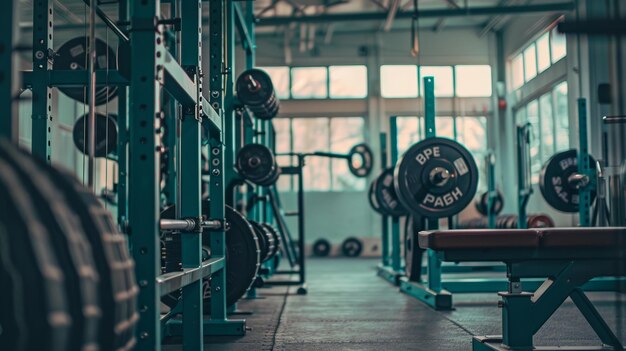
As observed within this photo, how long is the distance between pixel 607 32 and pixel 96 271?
2.54 feet

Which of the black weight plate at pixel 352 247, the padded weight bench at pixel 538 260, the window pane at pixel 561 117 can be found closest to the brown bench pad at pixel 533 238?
the padded weight bench at pixel 538 260

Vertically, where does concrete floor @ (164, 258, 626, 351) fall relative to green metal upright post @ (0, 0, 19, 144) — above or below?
below

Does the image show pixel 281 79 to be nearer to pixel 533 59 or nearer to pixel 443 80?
pixel 443 80

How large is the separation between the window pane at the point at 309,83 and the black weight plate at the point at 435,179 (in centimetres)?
689

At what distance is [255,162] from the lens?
157 inches

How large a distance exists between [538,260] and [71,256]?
146 cm

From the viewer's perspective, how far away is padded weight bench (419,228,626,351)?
6.44ft

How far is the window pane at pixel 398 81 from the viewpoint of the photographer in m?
10.5

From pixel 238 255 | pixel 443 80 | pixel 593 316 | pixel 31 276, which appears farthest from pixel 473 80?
pixel 31 276

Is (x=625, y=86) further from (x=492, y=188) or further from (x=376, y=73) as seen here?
(x=376, y=73)

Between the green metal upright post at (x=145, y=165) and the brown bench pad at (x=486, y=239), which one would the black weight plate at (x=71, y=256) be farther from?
the brown bench pad at (x=486, y=239)

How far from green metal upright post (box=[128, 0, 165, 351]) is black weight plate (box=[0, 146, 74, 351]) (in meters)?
0.49

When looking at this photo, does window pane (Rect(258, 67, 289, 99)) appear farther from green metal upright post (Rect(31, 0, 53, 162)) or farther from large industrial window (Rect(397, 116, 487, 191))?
green metal upright post (Rect(31, 0, 53, 162))

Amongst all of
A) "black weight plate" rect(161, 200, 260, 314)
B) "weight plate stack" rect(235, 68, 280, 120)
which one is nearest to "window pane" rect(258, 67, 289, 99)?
"weight plate stack" rect(235, 68, 280, 120)
